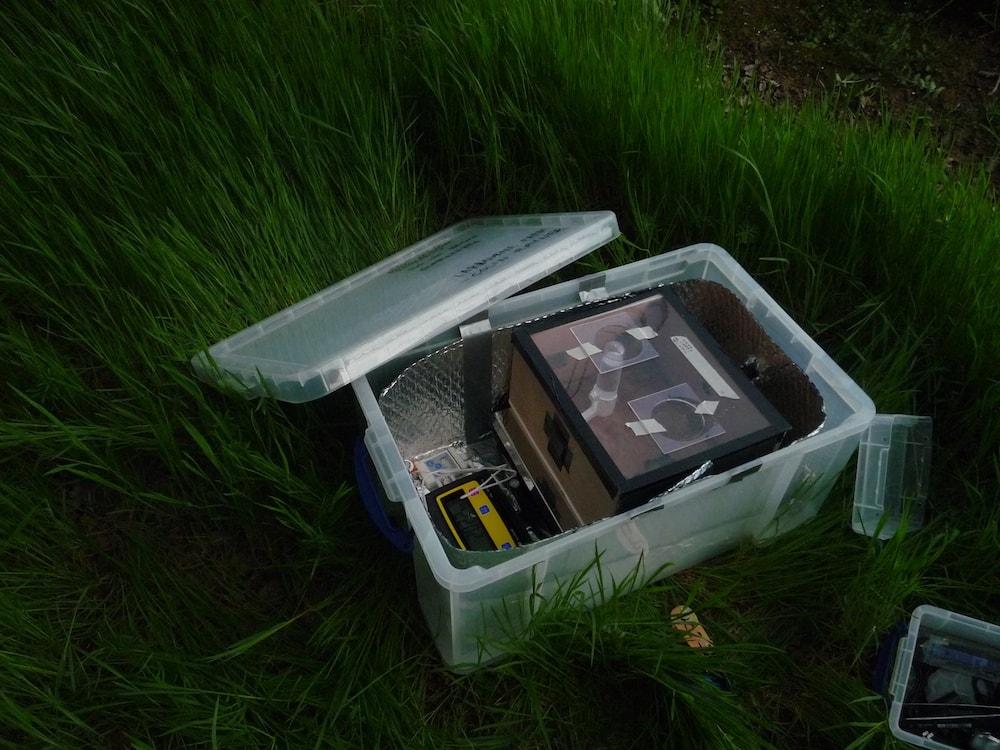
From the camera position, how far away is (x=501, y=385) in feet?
4.60

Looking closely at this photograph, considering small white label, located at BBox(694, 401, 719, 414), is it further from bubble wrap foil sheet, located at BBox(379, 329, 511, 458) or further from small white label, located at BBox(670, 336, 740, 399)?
bubble wrap foil sheet, located at BBox(379, 329, 511, 458)

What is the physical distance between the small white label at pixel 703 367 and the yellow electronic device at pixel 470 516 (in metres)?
0.42

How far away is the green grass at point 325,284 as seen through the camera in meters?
1.13

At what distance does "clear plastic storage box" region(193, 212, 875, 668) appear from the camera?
106 cm

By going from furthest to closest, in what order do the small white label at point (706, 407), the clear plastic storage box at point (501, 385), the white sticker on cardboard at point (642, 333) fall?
the white sticker on cardboard at point (642, 333) → the small white label at point (706, 407) → the clear plastic storage box at point (501, 385)

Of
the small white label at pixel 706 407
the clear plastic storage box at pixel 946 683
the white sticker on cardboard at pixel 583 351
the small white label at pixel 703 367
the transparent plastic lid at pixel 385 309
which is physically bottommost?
the clear plastic storage box at pixel 946 683

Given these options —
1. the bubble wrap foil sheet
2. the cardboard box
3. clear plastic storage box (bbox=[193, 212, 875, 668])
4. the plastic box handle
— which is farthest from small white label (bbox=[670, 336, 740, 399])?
the plastic box handle

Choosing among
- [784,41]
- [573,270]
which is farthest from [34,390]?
[784,41]

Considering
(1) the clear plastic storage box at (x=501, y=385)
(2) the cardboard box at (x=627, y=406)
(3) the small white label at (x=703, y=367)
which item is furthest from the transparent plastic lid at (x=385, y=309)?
(3) the small white label at (x=703, y=367)

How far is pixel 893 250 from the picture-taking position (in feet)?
4.93

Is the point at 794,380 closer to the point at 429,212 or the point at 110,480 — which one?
the point at 429,212

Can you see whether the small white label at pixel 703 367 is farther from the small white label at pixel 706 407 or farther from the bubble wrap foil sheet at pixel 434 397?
the bubble wrap foil sheet at pixel 434 397

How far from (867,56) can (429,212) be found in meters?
1.57

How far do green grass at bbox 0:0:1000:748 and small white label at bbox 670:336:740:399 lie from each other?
0.32 m
